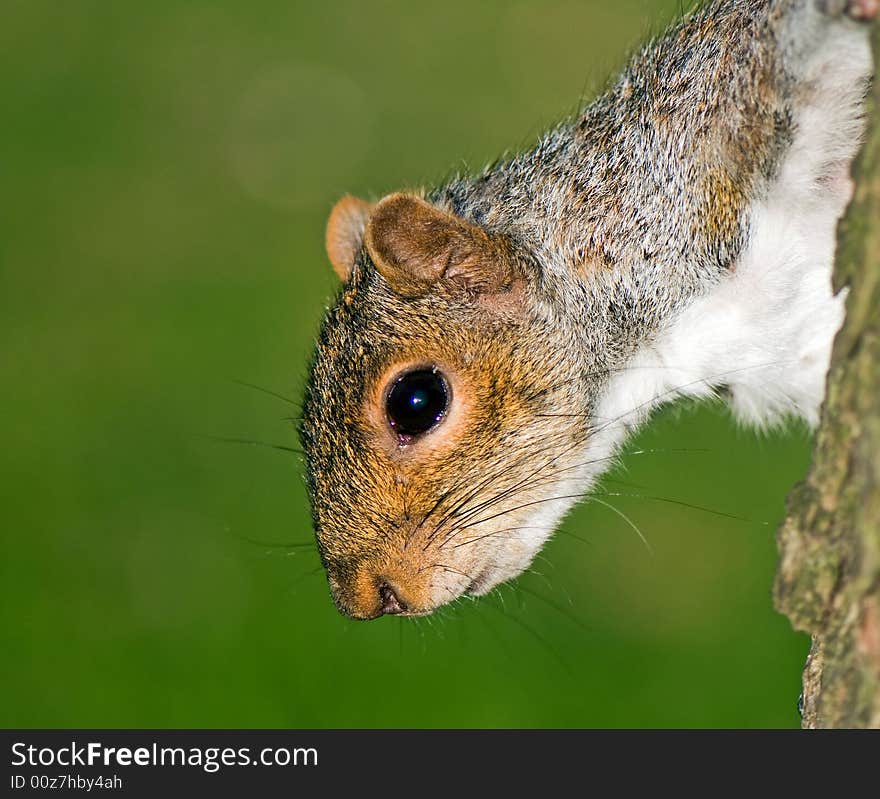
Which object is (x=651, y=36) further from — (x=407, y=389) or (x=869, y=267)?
(x=869, y=267)

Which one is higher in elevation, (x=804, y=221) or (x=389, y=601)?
(x=804, y=221)

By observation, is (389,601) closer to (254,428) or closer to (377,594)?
(377,594)

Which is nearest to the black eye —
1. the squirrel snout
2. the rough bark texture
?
the squirrel snout

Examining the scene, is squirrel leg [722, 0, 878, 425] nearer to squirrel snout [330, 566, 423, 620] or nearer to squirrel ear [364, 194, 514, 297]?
squirrel ear [364, 194, 514, 297]

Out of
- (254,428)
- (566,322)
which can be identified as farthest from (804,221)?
(254,428)

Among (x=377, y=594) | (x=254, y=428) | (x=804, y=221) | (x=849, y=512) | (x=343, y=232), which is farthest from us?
(x=254, y=428)

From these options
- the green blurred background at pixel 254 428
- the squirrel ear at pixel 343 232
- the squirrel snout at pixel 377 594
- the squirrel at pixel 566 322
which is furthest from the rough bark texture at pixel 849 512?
the squirrel ear at pixel 343 232

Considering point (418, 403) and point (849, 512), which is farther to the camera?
point (418, 403)

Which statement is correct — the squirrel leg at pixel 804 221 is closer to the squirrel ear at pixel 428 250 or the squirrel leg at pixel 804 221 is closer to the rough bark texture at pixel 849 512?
the rough bark texture at pixel 849 512
